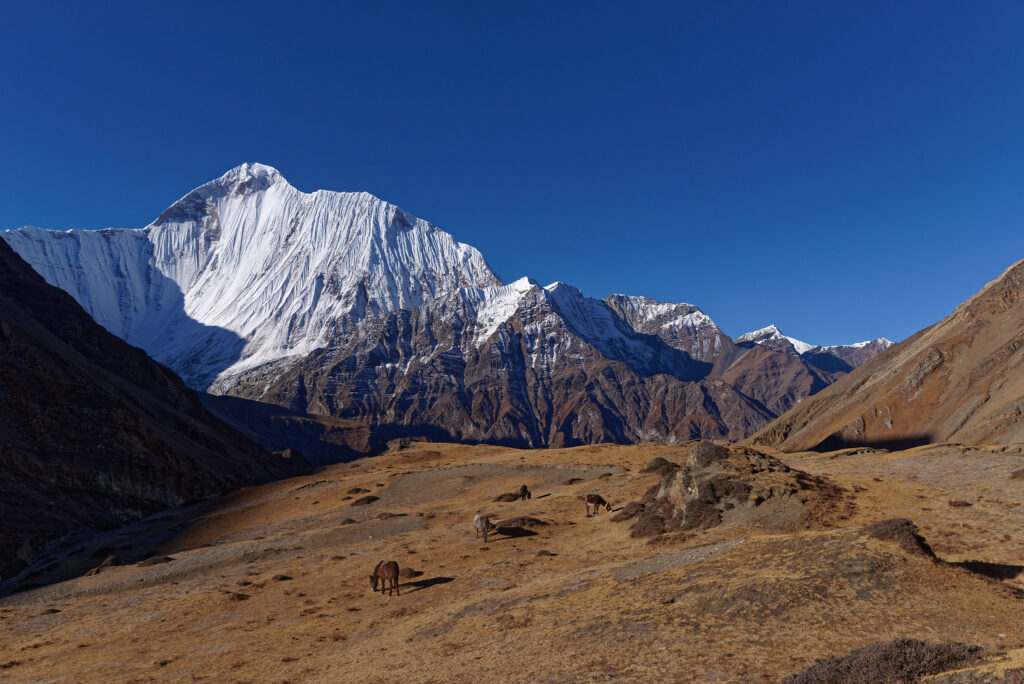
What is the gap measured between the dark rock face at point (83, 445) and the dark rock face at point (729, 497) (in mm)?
55676

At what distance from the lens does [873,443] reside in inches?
4542

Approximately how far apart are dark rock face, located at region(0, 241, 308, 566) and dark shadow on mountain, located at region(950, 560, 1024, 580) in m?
67.8

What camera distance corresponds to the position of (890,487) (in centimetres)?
3559

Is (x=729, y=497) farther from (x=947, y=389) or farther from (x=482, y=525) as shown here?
(x=947, y=389)

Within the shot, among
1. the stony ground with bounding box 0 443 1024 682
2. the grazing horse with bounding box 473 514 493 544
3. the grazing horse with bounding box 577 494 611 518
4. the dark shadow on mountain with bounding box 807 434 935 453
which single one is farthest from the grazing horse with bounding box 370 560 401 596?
the dark shadow on mountain with bounding box 807 434 935 453

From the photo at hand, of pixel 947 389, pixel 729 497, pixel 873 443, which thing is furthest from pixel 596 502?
pixel 947 389

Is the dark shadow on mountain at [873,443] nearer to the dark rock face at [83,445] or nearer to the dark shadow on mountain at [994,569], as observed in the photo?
the dark shadow on mountain at [994,569]

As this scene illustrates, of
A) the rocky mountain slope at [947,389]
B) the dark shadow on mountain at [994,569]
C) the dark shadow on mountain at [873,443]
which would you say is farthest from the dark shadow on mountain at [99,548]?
the rocky mountain slope at [947,389]

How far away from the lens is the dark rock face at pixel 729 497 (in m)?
29.3

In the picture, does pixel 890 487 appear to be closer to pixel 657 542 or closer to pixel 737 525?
pixel 737 525

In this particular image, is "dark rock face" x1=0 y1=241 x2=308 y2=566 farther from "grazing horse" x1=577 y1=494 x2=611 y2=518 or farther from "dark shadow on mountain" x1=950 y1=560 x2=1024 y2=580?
"dark shadow on mountain" x1=950 y1=560 x2=1024 y2=580

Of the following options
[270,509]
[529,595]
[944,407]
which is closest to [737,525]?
[529,595]

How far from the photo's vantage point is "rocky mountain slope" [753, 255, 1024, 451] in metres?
94.8

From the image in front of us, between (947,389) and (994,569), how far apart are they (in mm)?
112295
